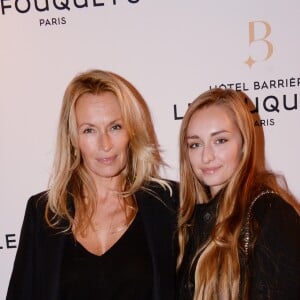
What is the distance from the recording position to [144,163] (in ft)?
7.20

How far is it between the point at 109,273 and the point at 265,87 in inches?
53.7

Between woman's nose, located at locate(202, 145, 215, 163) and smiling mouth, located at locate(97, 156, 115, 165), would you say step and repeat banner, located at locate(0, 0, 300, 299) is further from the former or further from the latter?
woman's nose, located at locate(202, 145, 215, 163)

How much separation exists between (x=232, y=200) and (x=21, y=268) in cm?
108

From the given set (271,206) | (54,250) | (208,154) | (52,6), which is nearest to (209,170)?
(208,154)

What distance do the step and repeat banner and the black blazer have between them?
0.53 meters

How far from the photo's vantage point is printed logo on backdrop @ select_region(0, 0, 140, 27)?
241 cm

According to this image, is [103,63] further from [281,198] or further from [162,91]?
[281,198]

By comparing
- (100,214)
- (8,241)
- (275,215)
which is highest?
(275,215)

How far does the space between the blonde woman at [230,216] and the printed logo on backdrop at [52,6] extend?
3.17ft

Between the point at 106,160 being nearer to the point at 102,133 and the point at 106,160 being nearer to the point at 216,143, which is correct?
the point at 102,133

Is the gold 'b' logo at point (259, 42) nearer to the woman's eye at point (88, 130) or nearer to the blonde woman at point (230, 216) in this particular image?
the blonde woman at point (230, 216)

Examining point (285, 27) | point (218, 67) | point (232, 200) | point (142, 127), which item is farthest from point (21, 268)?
point (285, 27)

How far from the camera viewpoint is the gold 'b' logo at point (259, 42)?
2.43 meters

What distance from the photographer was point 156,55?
2449mm
